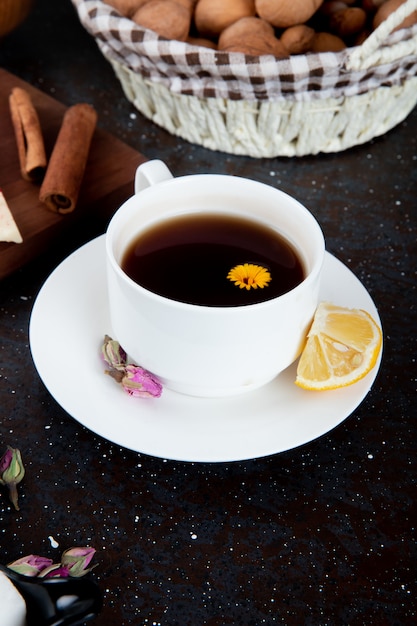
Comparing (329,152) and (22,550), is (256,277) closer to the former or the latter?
(22,550)

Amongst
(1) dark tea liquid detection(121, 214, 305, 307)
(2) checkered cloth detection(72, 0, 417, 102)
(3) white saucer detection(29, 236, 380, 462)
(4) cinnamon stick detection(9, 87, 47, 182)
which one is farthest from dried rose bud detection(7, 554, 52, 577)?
(2) checkered cloth detection(72, 0, 417, 102)

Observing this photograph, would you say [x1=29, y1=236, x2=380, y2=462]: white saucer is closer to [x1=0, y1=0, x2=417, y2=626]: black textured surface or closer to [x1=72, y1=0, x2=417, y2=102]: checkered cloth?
[x1=0, y1=0, x2=417, y2=626]: black textured surface

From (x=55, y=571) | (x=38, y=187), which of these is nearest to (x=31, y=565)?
(x=55, y=571)

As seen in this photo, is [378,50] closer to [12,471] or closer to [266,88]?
[266,88]

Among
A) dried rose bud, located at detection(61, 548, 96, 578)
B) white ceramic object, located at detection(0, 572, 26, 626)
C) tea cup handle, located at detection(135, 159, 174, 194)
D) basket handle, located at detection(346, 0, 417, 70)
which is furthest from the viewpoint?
basket handle, located at detection(346, 0, 417, 70)

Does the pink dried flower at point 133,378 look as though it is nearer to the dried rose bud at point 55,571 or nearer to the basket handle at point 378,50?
the dried rose bud at point 55,571

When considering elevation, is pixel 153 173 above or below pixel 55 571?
above

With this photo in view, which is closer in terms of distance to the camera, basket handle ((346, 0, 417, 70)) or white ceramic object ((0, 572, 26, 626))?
white ceramic object ((0, 572, 26, 626))
